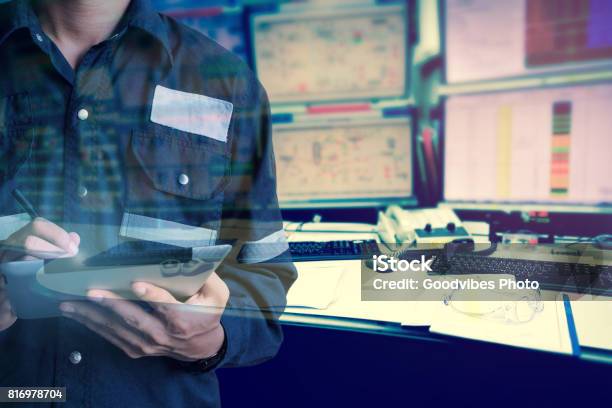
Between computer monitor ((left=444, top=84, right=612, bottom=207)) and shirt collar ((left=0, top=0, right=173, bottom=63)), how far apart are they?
Answer: 83 centimetres

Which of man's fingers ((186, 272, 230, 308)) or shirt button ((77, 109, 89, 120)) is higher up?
shirt button ((77, 109, 89, 120))

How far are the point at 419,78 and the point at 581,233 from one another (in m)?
0.62

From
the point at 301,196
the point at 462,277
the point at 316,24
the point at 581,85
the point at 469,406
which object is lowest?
the point at 469,406

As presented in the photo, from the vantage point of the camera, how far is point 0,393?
28.7 inches

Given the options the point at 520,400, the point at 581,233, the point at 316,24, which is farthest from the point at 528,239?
the point at 316,24

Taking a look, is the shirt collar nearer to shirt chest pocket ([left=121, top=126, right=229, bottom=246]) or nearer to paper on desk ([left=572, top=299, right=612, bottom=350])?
shirt chest pocket ([left=121, top=126, right=229, bottom=246])

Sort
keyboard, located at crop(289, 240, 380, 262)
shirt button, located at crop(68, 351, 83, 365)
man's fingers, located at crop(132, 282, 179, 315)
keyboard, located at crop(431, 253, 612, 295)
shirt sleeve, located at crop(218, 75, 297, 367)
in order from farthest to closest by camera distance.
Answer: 1. keyboard, located at crop(289, 240, 380, 262)
2. keyboard, located at crop(431, 253, 612, 295)
3. shirt sleeve, located at crop(218, 75, 297, 367)
4. shirt button, located at crop(68, 351, 83, 365)
5. man's fingers, located at crop(132, 282, 179, 315)

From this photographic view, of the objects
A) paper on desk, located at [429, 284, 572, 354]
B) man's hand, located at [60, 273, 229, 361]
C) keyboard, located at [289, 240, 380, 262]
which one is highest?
man's hand, located at [60, 273, 229, 361]

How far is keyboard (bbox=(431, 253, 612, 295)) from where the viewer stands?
36.4 inches

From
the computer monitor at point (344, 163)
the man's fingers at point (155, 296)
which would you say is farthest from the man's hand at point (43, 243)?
the computer monitor at point (344, 163)

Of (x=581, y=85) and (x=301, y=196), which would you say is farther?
(x=301, y=196)

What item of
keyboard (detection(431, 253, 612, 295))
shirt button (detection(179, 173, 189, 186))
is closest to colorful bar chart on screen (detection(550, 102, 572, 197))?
keyboard (detection(431, 253, 612, 295))

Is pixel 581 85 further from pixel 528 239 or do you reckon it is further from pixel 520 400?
pixel 520 400

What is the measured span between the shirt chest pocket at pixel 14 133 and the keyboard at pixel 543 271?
808mm
